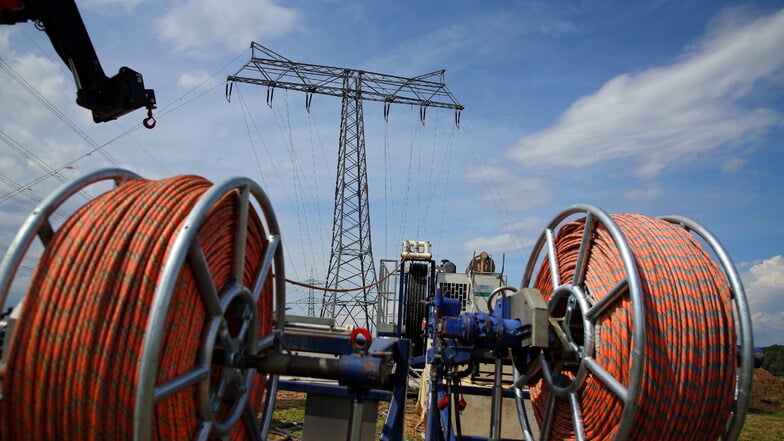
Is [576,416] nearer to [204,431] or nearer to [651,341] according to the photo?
[651,341]

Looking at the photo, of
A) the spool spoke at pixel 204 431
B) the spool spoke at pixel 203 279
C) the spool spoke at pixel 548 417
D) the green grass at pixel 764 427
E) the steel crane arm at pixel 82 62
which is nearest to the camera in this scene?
the spool spoke at pixel 203 279

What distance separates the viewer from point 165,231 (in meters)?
3.07

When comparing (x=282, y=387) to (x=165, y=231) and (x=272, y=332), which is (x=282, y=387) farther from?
(x=165, y=231)

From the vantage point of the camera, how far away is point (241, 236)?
12.8 ft

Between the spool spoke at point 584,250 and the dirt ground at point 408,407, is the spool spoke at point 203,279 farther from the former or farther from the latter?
the dirt ground at point 408,407

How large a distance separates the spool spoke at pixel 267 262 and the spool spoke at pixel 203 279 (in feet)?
2.57

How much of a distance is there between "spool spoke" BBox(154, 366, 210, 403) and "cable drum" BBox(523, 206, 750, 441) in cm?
262

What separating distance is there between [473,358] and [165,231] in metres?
3.12

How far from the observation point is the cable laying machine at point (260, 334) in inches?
111

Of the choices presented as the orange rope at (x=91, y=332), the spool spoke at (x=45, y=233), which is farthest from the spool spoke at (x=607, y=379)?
the spool spoke at (x=45, y=233)

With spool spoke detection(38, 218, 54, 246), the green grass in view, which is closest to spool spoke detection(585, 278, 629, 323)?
spool spoke detection(38, 218, 54, 246)

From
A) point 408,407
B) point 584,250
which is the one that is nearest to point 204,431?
point 584,250

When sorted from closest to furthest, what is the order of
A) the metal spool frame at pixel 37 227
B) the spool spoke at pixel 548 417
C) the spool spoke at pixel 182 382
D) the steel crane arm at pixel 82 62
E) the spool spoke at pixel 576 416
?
1. the metal spool frame at pixel 37 227
2. the spool spoke at pixel 182 382
3. the spool spoke at pixel 576 416
4. the spool spoke at pixel 548 417
5. the steel crane arm at pixel 82 62

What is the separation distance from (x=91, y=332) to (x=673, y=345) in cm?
342
